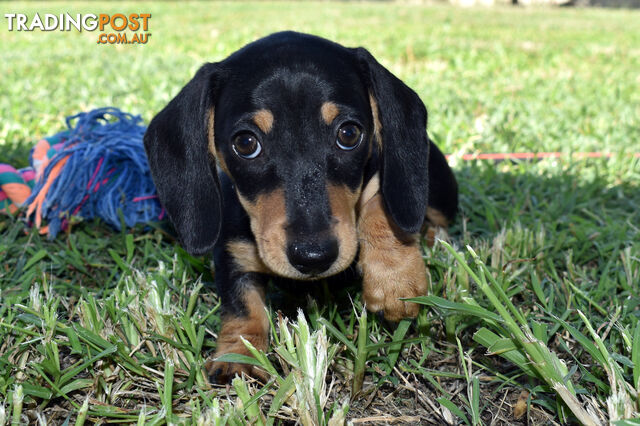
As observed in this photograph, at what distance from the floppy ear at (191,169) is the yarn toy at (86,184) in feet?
2.93

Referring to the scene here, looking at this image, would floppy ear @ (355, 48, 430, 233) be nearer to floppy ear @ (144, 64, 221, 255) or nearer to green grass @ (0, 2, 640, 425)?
green grass @ (0, 2, 640, 425)

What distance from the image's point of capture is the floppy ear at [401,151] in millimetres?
2549

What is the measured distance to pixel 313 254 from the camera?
6.88 feet

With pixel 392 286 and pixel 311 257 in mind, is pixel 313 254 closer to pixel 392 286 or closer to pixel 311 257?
pixel 311 257

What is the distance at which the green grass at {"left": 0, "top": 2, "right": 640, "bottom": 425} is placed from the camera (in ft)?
6.45

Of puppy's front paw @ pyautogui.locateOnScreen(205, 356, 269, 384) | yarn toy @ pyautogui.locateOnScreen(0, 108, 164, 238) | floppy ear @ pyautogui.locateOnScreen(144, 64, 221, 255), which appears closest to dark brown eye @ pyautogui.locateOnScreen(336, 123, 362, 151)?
floppy ear @ pyautogui.locateOnScreen(144, 64, 221, 255)

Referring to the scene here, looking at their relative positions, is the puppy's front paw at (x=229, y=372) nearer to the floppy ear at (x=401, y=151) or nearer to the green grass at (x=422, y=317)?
the green grass at (x=422, y=317)

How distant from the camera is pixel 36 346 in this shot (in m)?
2.31

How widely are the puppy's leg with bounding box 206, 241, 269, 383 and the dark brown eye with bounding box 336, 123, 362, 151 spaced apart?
0.56 m

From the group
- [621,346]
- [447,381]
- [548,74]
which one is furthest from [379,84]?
[548,74]

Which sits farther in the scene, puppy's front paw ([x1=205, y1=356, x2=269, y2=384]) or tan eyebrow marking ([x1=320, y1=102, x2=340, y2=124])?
tan eyebrow marking ([x1=320, y1=102, x2=340, y2=124])

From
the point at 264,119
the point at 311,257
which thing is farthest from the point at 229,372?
the point at 264,119

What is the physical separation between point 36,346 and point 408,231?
55.8 inches

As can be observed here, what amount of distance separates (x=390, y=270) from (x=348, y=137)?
53 cm
